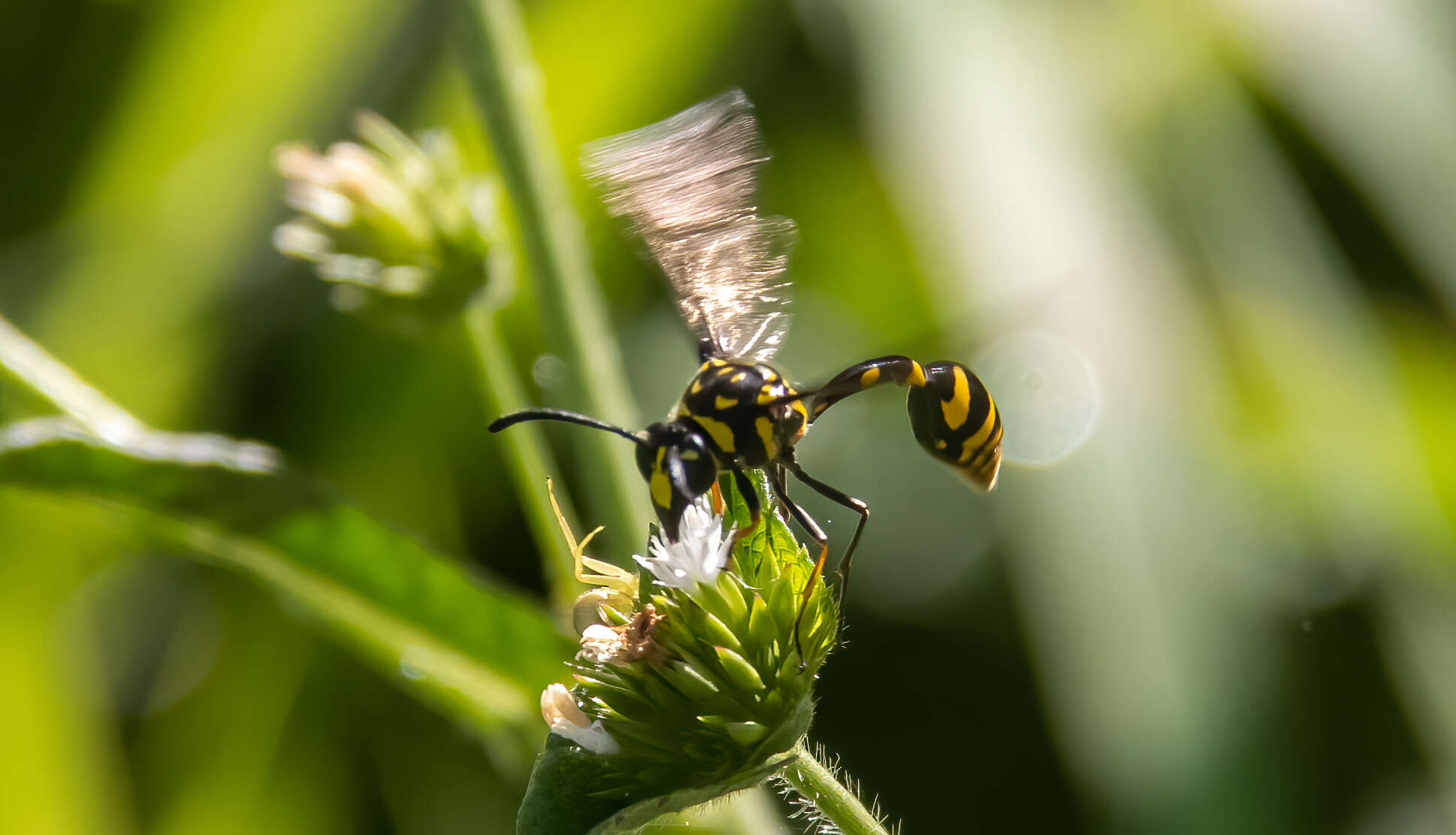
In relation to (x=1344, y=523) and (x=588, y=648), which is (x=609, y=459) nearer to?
(x=588, y=648)

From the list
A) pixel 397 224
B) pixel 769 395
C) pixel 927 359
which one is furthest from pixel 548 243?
pixel 927 359

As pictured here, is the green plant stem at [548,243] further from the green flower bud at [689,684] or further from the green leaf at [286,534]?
the green flower bud at [689,684]

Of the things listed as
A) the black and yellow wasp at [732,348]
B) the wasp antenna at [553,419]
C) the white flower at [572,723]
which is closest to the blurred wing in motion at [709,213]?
the black and yellow wasp at [732,348]

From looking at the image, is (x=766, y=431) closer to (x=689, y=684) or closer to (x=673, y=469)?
(x=673, y=469)

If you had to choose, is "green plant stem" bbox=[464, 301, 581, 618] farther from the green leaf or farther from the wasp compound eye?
the wasp compound eye

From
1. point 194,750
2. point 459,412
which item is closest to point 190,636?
point 194,750

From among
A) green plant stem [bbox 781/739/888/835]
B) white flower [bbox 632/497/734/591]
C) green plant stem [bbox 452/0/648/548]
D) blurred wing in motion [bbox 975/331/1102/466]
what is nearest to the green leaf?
green plant stem [bbox 452/0/648/548]
